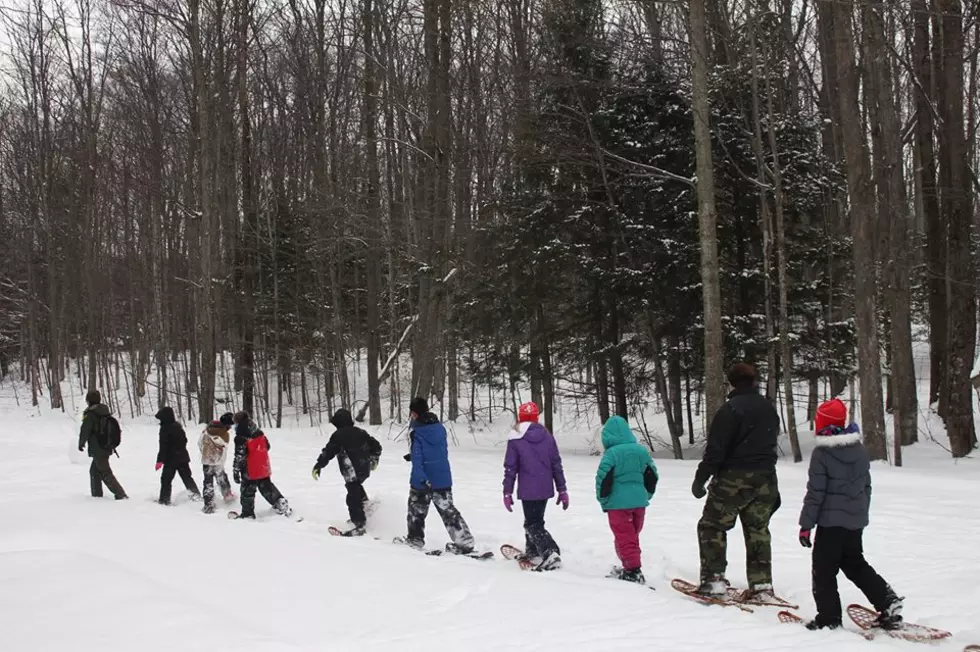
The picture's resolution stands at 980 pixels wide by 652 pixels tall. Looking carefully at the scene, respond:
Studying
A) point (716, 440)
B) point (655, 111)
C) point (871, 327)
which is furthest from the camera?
point (655, 111)

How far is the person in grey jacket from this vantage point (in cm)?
539

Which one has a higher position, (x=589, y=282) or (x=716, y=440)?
(x=589, y=282)

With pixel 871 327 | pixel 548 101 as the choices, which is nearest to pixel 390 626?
pixel 871 327

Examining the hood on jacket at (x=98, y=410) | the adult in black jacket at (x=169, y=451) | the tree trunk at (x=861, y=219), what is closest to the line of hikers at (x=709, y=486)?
the adult in black jacket at (x=169, y=451)

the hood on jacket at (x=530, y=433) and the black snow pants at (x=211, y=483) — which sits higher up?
the hood on jacket at (x=530, y=433)

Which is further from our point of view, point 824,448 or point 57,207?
point 57,207

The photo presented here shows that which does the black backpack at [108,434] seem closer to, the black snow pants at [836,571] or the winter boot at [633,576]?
the winter boot at [633,576]

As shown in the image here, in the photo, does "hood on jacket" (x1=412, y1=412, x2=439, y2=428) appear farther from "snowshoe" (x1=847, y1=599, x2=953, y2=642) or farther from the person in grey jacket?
"snowshoe" (x1=847, y1=599, x2=953, y2=642)

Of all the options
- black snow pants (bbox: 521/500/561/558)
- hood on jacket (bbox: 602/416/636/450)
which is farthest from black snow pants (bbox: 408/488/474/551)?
hood on jacket (bbox: 602/416/636/450)

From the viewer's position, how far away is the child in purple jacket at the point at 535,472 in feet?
24.2

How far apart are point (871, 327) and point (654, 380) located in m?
6.19

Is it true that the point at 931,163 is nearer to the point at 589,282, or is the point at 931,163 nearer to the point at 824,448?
the point at 589,282

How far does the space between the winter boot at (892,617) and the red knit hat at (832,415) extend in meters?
1.32

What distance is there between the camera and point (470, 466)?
15320mm
